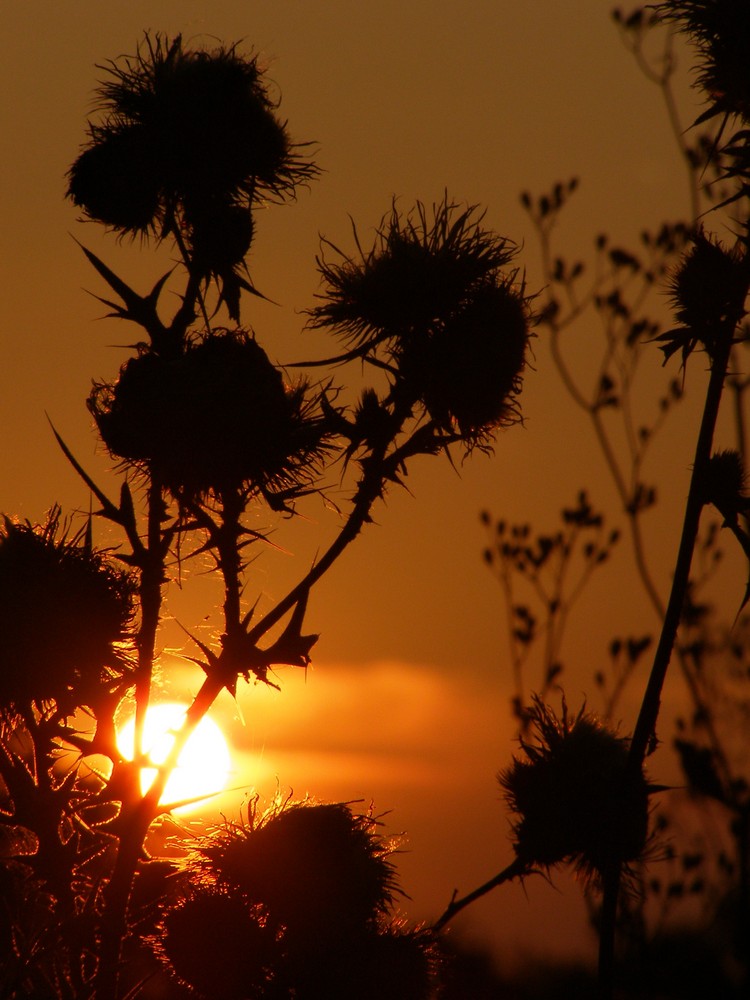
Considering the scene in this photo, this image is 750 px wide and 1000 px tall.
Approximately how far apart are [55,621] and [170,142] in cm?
177

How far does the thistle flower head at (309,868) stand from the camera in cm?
377

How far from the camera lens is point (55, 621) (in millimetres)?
3975

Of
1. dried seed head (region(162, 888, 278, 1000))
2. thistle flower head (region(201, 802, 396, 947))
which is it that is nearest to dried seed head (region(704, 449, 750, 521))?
thistle flower head (region(201, 802, 396, 947))

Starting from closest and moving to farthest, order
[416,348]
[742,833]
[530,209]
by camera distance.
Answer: [416,348] → [742,833] → [530,209]

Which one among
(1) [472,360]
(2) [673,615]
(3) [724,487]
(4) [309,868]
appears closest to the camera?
(2) [673,615]

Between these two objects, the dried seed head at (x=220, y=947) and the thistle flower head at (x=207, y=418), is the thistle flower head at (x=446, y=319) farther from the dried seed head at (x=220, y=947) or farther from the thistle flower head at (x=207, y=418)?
the dried seed head at (x=220, y=947)

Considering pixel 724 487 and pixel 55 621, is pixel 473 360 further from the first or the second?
pixel 55 621

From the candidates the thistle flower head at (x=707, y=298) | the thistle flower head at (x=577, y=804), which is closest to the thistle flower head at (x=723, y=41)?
the thistle flower head at (x=707, y=298)

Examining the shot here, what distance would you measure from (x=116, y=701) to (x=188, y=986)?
964 mm

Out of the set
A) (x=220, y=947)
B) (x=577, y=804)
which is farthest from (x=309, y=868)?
(x=577, y=804)

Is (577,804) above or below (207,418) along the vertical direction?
below

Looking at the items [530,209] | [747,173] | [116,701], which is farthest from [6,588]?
[530,209]

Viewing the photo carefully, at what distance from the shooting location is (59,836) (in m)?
3.84

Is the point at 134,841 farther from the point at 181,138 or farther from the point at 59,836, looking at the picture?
the point at 181,138
